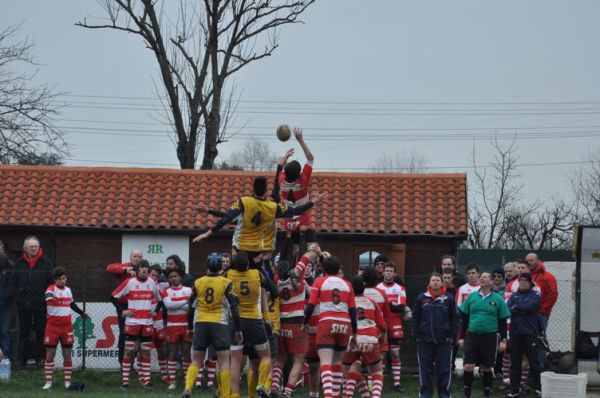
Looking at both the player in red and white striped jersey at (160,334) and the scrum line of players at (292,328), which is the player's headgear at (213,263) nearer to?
the scrum line of players at (292,328)

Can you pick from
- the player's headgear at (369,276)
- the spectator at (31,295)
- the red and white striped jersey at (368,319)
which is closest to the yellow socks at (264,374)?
the red and white striped jersey at (368,319)

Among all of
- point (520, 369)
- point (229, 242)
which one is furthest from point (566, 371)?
point (229, 242)

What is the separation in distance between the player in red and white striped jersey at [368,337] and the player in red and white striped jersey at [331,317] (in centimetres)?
40

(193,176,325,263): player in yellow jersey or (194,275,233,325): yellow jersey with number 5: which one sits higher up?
(193,176,325,263): player in yellow jersey

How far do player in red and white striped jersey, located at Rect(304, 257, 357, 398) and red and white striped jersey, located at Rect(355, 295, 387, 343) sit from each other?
40cm

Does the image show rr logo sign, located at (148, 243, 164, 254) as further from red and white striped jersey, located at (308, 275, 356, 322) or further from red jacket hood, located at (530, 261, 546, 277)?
red and white striped jersey, located at (308, 275, 356, 322)

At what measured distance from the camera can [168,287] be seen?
2069 cm

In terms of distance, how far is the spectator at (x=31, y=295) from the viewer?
69.9 feet

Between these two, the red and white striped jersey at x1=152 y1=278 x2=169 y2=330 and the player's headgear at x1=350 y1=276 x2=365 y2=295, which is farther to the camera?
the red and white striped jersey at x1=152 y1=278 x2=169 y2=330

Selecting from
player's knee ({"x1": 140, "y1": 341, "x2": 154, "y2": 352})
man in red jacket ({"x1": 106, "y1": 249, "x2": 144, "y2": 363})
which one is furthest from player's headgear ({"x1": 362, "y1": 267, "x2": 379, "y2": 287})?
man in red jacket ({"x1": 106, "y1": 249, "x2": 144, "y2": 363})

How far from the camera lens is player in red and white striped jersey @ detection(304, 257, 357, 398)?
15812 millimetres

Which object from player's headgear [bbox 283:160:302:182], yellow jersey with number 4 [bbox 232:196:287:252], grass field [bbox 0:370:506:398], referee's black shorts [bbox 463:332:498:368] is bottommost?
grass field [bbox 0:370:506:398]

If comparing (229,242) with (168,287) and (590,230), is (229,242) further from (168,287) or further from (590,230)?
(590,230)

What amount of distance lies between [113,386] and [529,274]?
7.56 m
